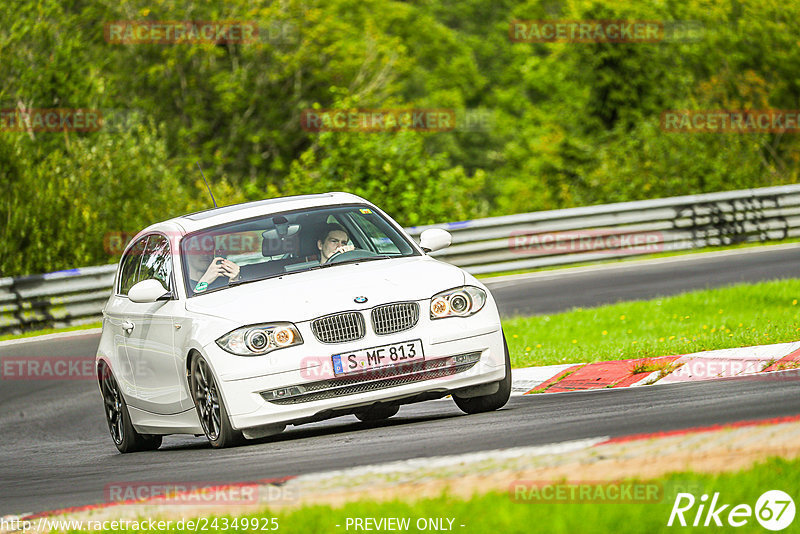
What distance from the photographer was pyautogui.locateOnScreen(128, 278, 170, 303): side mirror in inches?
343

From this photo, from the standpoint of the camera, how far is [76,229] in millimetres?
21578

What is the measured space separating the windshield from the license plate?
1.15 meters

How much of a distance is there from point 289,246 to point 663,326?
5031 millimetres

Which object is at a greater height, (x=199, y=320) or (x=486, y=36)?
(x=199, y=320)

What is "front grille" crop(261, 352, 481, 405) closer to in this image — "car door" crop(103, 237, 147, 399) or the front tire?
the front tire

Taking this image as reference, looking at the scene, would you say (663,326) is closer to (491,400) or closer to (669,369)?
(669,369)

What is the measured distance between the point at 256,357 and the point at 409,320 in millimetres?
977

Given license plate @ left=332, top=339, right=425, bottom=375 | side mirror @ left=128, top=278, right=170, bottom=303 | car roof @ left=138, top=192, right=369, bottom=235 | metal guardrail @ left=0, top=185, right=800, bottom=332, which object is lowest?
metal guardrail @ left=0, top=185, right=800, bottom=332

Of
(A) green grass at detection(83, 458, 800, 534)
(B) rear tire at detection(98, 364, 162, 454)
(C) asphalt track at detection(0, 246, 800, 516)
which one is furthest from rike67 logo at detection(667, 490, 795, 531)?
(B) rear tire at detection(98, 364, 162, 454)

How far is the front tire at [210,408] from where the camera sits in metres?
7.94

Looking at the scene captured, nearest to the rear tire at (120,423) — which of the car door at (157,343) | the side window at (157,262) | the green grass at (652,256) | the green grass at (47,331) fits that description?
the car door at (157,343)

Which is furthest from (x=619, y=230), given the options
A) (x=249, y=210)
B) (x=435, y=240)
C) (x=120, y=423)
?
(x=120, y=423)

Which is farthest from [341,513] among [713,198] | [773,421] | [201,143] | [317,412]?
[201,143]

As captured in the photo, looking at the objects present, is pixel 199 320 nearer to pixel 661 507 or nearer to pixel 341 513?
pixel 341 513
